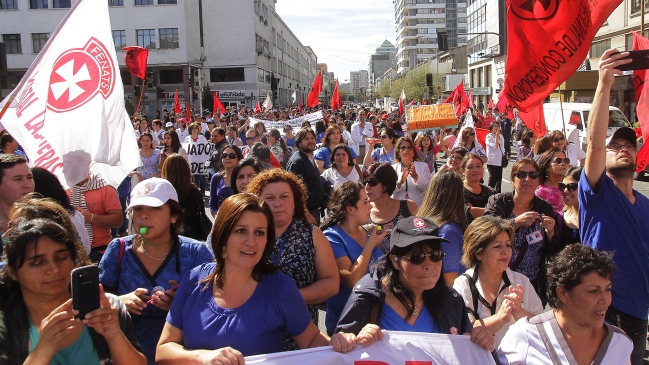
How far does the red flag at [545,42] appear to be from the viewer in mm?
4734

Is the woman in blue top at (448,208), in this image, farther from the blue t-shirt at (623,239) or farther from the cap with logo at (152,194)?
the cap with logo at (152,194)

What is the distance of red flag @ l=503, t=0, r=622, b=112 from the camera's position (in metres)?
4.73

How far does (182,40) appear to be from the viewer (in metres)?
51.9

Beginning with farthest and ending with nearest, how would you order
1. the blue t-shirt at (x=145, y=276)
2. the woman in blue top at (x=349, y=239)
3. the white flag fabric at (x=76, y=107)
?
1. the white flag fabric at (x=76, y=107)
2. the woman in blue top at (x=349, y=239)
3. the blue t-shirt at (x=145, y=276)

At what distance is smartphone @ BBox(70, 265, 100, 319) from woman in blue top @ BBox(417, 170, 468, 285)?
101 inches

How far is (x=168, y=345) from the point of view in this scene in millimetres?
2576

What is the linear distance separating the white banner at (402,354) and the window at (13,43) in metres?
57.4

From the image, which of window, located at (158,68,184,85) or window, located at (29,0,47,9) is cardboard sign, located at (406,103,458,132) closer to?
window, located at (158,68,184,85)

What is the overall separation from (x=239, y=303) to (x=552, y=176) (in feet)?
13.0

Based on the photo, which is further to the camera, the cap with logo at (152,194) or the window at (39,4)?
the window at (39,4)

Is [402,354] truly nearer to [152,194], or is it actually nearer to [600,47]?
[152,194]

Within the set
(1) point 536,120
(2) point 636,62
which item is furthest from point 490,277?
(1) point 536,120

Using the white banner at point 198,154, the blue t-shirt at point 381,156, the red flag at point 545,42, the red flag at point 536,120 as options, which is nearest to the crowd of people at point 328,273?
the red flag at point 545,42

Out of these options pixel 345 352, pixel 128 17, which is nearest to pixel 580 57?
pixel 345 352
